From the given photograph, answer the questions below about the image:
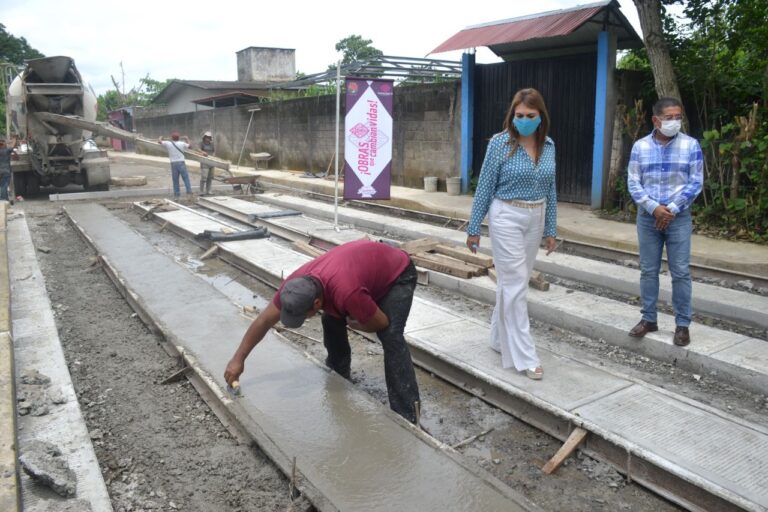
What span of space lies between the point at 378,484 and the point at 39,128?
49.5ft

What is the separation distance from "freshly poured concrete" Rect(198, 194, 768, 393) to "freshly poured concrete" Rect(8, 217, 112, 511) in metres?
2.61

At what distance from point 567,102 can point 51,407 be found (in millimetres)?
11027

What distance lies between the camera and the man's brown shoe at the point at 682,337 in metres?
4.88

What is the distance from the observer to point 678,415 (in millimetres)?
3799

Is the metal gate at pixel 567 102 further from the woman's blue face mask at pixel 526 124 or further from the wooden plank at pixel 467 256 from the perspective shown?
the woman's blue face mask at pixel 526 124

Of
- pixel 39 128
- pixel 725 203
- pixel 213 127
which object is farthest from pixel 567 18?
pixel 213 127

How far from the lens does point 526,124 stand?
414cm

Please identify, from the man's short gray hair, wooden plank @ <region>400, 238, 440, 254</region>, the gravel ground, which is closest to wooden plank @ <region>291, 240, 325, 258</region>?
wooden plank @ <region>400, 238, 440, 254</region>

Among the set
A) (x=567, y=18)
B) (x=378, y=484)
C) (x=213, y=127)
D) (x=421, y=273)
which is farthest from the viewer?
(x=213, y=127)

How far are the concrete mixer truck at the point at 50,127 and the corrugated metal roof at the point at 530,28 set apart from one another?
9.07 metres

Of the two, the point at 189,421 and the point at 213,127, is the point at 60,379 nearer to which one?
the point at 189,421

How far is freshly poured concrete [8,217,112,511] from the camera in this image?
10.3 feet

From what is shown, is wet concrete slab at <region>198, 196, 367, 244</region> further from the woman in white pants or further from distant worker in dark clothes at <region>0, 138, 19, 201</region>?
distant worker in dark clothes at <region>0, 138, 19, 201</region>

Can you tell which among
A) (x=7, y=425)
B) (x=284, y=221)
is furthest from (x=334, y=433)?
(x=284, y=221)
